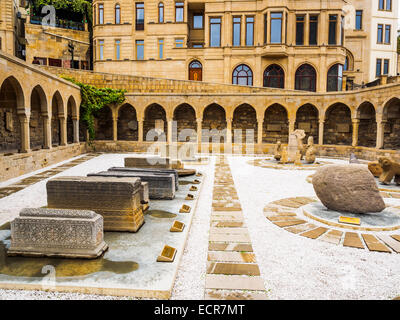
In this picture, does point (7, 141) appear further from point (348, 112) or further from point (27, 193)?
point (348, 112)

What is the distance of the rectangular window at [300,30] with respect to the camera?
25.6 meters

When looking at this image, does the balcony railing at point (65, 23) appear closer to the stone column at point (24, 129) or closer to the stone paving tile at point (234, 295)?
the stone column at point (24, 129)

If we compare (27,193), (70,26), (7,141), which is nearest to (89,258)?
(27,193)

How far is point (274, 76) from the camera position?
2594 centimetres

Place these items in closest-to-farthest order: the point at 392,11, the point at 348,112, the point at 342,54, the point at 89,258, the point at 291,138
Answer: the point at 89,258, the point at 291,138, the point at 348,112, the point at 342,54, the point at 392,11

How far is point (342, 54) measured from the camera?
25547 mm

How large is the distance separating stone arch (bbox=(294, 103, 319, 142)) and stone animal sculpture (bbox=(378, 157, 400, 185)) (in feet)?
A: 36.3

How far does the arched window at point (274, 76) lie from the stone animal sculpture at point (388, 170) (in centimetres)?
1780

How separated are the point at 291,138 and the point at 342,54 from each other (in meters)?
15.5

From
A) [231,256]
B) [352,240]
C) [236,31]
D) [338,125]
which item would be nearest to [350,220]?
[352,240]

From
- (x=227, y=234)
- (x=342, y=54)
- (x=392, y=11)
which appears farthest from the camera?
(x=392, y=11)

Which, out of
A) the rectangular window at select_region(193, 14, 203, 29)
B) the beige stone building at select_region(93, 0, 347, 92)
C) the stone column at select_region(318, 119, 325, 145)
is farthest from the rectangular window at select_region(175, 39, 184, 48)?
the stone column at select_region(318, 119, 325, 145)

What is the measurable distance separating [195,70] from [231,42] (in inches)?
148

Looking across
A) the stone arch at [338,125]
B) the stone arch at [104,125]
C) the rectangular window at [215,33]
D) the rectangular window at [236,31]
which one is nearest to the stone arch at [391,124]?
the stone arch at [338,125]
